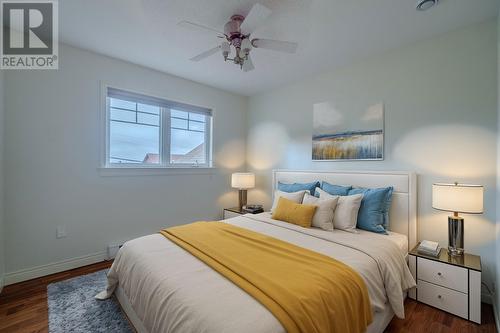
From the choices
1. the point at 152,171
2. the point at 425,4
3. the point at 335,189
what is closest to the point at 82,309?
the point at 152,171

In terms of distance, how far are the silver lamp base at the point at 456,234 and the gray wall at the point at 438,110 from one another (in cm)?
21

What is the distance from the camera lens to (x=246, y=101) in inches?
174

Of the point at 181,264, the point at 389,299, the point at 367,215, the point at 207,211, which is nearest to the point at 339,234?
the point at 367,215

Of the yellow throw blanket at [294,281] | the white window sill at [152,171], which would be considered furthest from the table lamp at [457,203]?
the white window sill at [152,171]

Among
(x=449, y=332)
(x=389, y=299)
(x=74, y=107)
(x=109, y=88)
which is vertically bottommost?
(x=449, y=332)

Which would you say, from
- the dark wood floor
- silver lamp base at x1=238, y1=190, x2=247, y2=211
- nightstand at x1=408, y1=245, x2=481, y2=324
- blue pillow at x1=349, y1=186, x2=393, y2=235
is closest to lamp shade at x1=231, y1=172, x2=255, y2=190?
silver lamp base at x1=238, y1=190, x2=247, y2=211

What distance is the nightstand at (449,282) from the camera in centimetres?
181

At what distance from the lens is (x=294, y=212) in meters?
2.53

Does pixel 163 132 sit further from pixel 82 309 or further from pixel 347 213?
pixel 347 213

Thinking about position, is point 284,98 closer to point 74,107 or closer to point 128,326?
point 74,107

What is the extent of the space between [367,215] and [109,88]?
338cm

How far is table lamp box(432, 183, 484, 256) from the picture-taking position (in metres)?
1.88

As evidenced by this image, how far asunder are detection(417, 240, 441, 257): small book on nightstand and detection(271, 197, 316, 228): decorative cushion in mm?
1011

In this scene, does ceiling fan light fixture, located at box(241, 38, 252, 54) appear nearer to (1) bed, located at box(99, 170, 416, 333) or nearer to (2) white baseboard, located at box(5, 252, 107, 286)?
(1) bed, located at box(99, 170, 416, 333)
